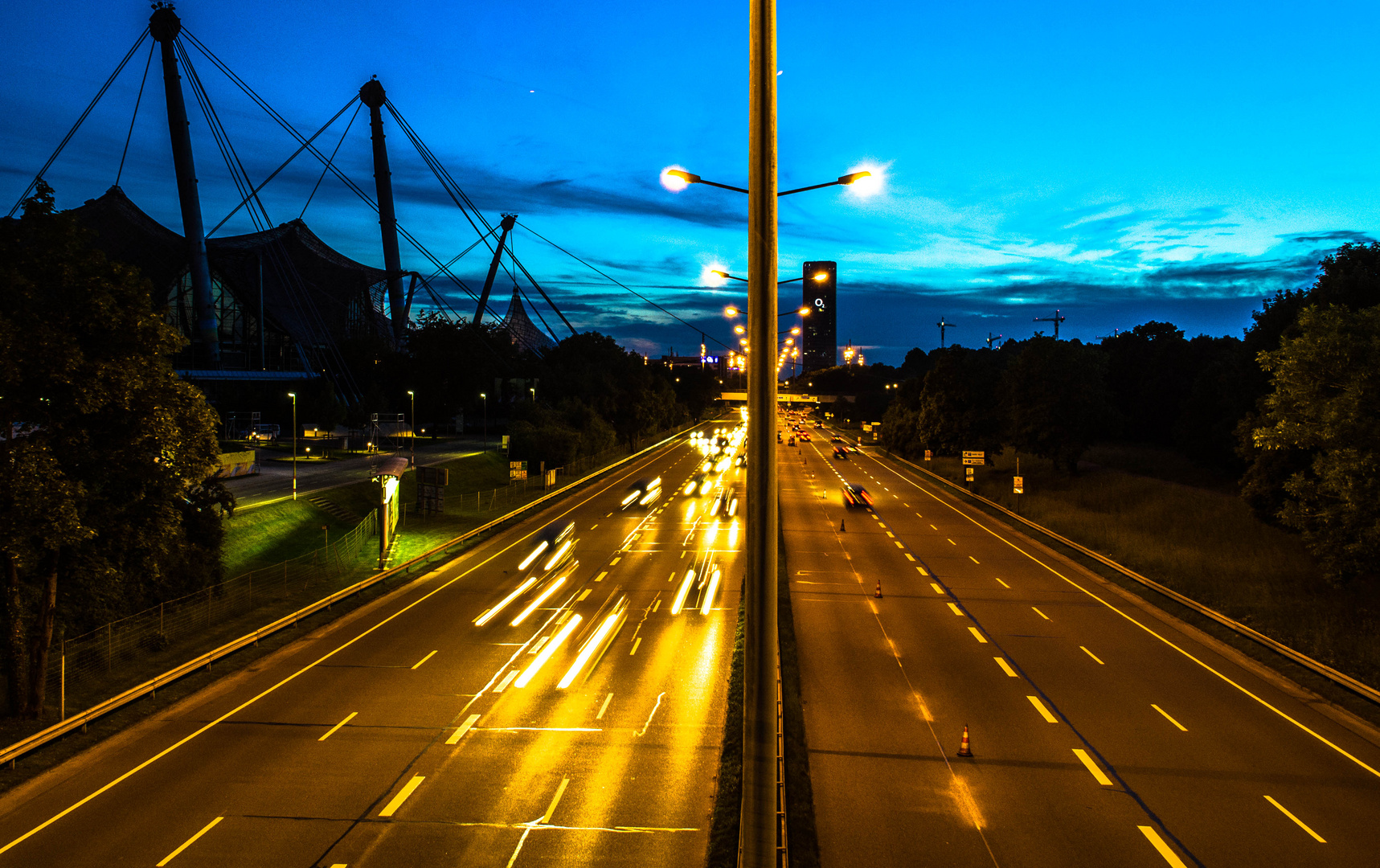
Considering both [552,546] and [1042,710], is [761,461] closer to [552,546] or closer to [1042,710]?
[1042,710]

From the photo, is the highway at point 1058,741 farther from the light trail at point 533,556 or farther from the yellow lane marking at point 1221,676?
the light trail at point 533,556

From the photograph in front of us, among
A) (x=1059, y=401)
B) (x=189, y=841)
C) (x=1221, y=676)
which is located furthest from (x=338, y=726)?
(x=1059, y=401)

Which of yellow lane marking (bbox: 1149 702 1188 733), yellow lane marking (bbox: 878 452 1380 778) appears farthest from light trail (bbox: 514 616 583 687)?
yellow lane marking (bbox: 1149 702 1188 733)

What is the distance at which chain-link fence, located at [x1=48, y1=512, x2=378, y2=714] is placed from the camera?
1877 centimetres

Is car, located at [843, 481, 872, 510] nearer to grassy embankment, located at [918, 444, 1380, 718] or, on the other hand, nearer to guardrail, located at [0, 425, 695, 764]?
grassy embankment, located at [918, 444, 1380, 718]

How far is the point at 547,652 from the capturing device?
21875 millimetres

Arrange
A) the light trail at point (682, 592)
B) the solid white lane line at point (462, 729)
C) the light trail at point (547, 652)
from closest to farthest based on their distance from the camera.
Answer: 1. the solid white lane line at point (462, 729)
2. the light trail at point (547, 652)
3. the light trail at point (682, 592)

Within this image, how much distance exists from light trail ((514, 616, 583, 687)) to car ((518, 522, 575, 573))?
8.68 metres

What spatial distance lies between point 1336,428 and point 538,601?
25.6 metres

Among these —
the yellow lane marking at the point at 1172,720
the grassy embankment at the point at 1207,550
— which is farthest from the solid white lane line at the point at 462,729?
the grassy embankment at the point at 1207,550

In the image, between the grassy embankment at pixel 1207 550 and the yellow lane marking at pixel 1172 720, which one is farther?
the grassy embankment at pixel 1207 550

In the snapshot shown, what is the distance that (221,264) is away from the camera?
126500 millimetres

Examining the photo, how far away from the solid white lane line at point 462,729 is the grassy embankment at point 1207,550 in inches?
755

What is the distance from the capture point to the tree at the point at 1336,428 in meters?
23.7
